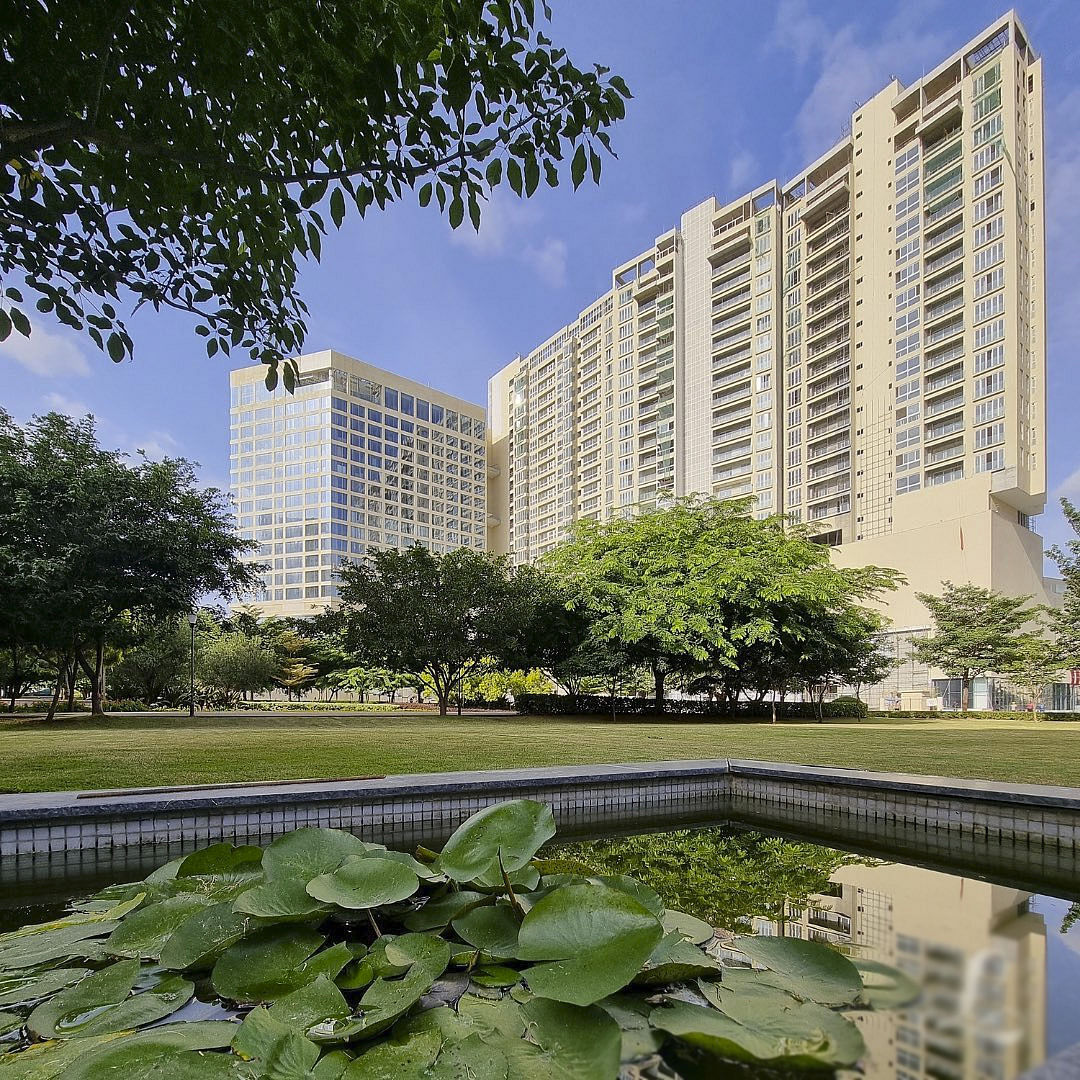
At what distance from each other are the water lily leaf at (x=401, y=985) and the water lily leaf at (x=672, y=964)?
0.50 metres

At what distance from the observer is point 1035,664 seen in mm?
25500

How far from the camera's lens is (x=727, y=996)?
1.67 m

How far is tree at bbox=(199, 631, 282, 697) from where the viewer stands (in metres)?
30.0

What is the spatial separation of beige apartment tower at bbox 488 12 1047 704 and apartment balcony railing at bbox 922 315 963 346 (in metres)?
0.11

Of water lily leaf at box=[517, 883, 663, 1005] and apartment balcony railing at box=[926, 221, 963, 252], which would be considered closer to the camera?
water lily leaf at box=[517, 883, 663, 1005]

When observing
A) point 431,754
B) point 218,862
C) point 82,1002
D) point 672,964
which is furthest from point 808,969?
point 431,754

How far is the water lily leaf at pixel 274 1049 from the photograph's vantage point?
1278mm

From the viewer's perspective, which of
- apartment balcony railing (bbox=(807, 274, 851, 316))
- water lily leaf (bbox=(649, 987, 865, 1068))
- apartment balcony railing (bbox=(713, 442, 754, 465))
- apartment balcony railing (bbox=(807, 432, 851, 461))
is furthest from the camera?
apartment balcony railing (bbox=(713, 442, 754, 465))

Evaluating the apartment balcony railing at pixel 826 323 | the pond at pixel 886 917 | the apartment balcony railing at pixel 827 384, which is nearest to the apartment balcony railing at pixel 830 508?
the apartment balcony railing at pixel 827 384

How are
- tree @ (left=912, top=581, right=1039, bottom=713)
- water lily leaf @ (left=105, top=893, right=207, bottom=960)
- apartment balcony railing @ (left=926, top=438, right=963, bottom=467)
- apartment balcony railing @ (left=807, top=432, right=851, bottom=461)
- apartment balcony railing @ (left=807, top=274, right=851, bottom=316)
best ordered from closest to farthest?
water lily leaf @ (left=105, top=893, right=207, bottom=960)
tree @ (left=912, top=581, right=1039, bottom=713)
apartment balcony railing @ (left=926, top=438, right=963, bottom=467)
apartment balcony railing @ (left=807, top=432, right=851, bottom=461)
apartment balcony railing @ (left=807, top=274, right=851, bottom=316)

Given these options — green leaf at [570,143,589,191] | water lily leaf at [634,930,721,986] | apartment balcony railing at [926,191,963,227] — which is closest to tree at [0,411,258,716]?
green leaf at [570,143,589,191]

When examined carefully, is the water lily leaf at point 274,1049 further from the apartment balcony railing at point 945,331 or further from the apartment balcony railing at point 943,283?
the apartment balcony railing at point 943,283

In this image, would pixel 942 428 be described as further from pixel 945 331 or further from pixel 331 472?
pixel 331 472

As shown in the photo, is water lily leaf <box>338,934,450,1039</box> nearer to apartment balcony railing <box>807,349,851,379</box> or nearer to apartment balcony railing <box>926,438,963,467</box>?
apartment balcony railing <box>926,438,963,467</box>
